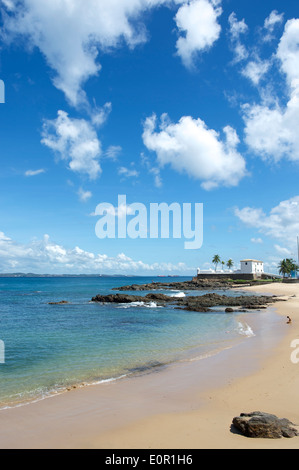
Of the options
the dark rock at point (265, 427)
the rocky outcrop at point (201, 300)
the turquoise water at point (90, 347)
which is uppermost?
the dark rock at point (265, 427)

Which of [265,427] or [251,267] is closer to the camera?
[265,427]

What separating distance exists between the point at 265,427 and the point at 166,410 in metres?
3.30

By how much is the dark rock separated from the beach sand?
15cm

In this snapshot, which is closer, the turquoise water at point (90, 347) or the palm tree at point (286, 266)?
the turquoise water at point (90, 347)

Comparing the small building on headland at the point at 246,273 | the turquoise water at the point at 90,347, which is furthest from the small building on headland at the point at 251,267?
the turquoise water at the point at 90,347

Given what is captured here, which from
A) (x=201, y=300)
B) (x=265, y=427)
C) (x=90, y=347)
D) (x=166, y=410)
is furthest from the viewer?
(x=201, y=300)

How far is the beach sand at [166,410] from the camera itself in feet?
23.4

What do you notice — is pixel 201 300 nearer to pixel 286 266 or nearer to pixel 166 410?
pixel 166 410

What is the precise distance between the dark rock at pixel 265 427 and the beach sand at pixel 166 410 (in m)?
0.15

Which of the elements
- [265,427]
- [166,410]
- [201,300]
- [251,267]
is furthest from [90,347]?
[251,267]

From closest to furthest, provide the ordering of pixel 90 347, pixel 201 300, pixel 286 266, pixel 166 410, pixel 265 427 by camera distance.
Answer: pixel 265 427 < pixel 166 410 < pixel 90 347 < pixel 201 300 < pixel 286 266

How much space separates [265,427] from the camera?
22.5 ft

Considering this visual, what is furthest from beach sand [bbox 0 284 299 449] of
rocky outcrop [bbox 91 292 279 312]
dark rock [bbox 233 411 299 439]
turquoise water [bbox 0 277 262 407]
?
rocky outcrop [bbox 91 292 279 312]

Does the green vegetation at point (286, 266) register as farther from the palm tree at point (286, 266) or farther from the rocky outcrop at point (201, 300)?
the rocky outcrop at point (201, 300)
